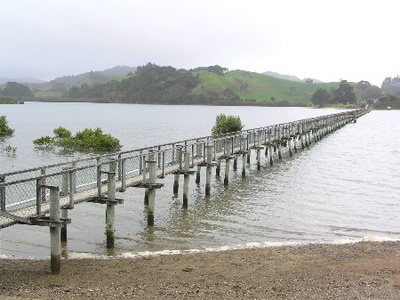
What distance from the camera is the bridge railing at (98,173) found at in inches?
539

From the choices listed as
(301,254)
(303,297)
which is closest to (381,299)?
(303,297)

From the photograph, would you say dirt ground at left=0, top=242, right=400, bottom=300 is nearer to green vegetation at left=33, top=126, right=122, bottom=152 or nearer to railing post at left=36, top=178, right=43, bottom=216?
railing post at left=36, top=178, right=43, bottom=216

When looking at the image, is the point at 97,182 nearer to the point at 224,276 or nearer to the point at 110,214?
the point at 110,214

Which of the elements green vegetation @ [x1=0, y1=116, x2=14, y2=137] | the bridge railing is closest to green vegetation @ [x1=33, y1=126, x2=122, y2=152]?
green vegetation @ [x1=0, y1=116, x2=14, y2=137]

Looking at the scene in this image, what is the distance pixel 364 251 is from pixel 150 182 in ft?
27.0

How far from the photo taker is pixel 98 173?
16453 millimetres

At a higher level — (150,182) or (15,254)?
(150,182)

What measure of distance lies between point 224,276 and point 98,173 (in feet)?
18.9

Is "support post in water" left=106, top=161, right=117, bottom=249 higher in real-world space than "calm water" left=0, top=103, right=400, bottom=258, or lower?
higher

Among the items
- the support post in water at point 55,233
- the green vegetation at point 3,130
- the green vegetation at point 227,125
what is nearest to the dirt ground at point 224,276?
the support post in water at point 55,233

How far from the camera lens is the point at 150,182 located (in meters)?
19.5

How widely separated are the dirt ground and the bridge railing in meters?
1.83

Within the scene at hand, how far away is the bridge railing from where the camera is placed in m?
13.7

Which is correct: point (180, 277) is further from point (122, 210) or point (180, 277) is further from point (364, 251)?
point (122, 210)
